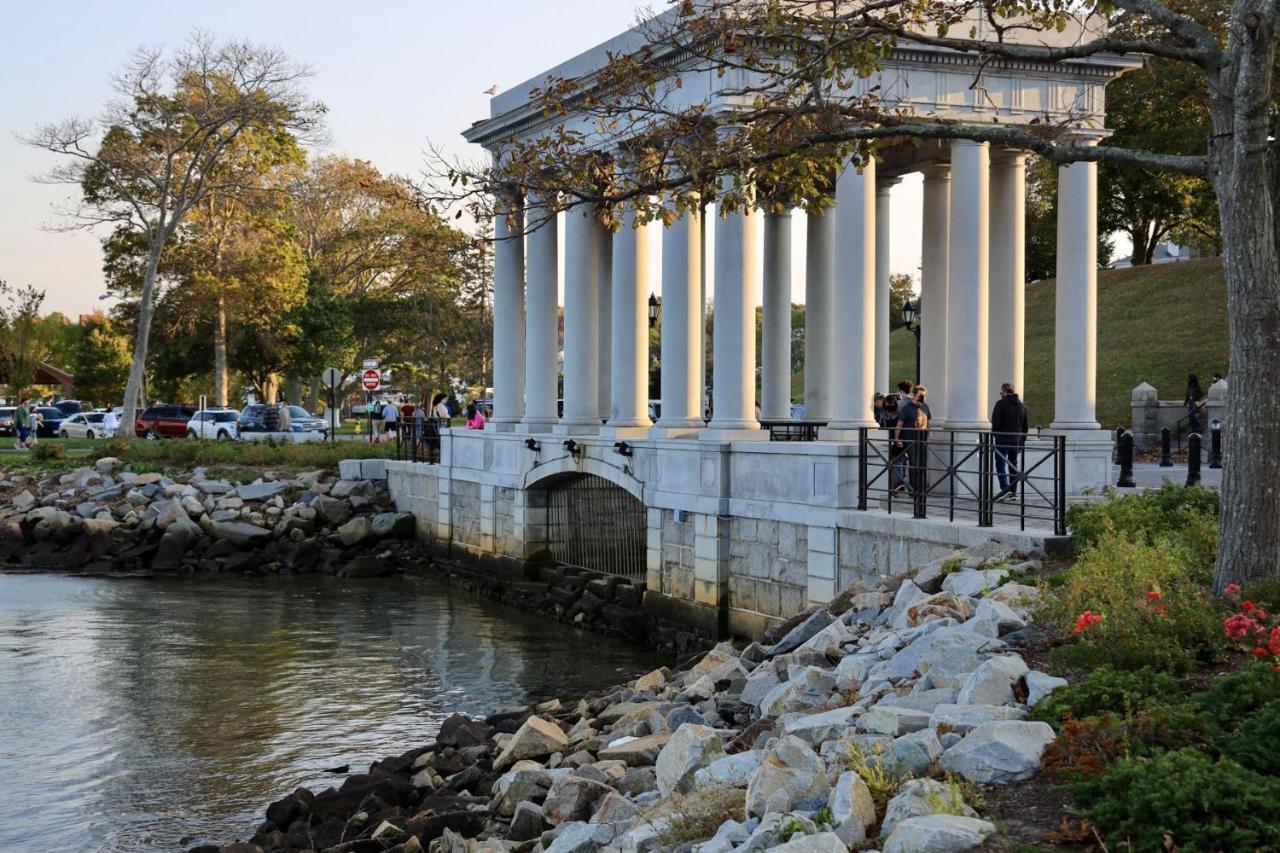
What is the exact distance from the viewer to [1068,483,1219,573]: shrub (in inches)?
529

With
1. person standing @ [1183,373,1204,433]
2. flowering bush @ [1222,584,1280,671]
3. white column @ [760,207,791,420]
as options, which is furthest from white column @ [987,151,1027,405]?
flowering bush @ [1222,584,1280,671]

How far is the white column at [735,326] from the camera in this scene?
23.7 m

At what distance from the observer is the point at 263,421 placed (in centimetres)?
5719

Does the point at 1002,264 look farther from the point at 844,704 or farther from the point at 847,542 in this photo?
the point at 844,704

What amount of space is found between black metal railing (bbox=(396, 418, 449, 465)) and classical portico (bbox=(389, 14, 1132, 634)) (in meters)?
4.24

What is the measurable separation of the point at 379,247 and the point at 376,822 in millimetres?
59104

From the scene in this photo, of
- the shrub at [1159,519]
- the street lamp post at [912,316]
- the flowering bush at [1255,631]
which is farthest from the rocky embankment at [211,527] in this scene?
the flowering bush at [1255,631]

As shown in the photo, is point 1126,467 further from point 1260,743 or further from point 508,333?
point 1260,743

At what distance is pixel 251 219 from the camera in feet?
185

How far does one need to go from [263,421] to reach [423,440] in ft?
69.4

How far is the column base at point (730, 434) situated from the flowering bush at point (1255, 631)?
12962mm

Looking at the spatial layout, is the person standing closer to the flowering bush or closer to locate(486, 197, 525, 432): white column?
locate(486, 197, 525, 432): white column

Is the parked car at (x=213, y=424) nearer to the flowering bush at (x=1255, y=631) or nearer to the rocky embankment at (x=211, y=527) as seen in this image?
the rocky embankment at (x=211, y=527)

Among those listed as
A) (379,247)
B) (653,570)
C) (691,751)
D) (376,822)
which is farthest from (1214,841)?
(379,247)
